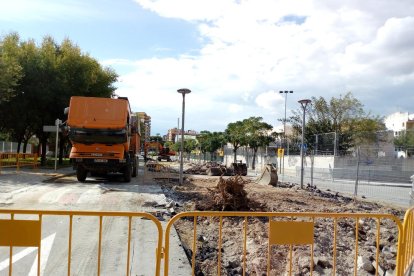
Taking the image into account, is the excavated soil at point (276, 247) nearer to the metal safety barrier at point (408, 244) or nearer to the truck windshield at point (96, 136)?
the metal safety barrier at point (408, 244)

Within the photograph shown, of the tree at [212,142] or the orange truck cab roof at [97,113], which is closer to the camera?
the orange truck cab roof at [97,113]

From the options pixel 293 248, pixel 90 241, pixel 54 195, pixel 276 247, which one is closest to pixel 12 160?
pixel 54 195

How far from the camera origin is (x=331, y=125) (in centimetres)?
4991

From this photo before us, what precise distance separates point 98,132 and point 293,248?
11856 millimetres

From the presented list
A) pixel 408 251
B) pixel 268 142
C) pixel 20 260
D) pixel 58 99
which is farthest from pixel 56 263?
pixel 268 142

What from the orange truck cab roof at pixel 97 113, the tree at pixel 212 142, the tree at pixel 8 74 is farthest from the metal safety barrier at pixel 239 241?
the tree at pixel 212 142

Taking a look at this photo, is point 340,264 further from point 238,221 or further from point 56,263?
point 56,263

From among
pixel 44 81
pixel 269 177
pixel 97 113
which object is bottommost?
pixel 269 177

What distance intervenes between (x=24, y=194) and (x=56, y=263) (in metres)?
7.87

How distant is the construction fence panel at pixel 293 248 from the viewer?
5.25 meters

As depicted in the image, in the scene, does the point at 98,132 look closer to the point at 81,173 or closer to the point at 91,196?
the point at 81,173

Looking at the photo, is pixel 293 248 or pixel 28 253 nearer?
pixel 28 253

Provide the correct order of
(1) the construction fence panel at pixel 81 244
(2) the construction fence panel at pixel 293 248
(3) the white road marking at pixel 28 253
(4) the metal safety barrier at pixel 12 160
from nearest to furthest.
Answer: (1) the construction fence panel at pixel 81 244, (2) the construction fence panel at pixel 293 248, (3) the white road marking at pixel 28 253, (4) the metal safety barrier at pixel 12 160

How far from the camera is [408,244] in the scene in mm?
5508
